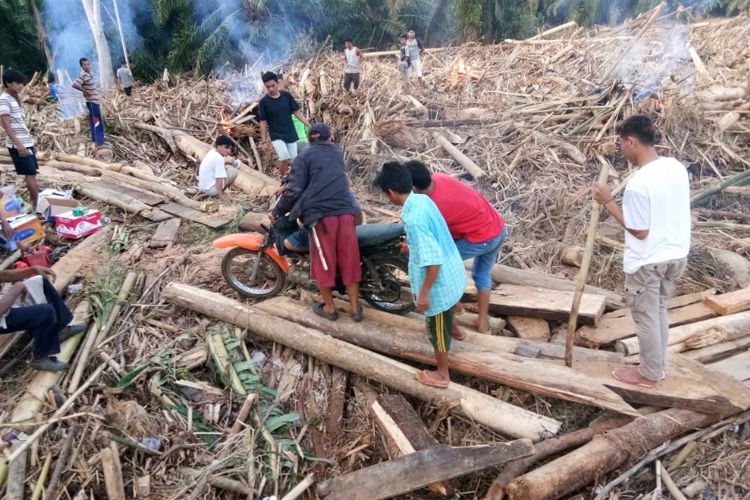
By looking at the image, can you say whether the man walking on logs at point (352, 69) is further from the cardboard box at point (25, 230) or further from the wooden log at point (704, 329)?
the wooden log at point (704, 329)

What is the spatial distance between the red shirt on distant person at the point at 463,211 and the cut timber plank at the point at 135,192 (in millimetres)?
4991

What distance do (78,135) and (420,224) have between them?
31.2 feet

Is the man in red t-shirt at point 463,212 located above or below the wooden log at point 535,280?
above

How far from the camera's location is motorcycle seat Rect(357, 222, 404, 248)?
4723 millimetres

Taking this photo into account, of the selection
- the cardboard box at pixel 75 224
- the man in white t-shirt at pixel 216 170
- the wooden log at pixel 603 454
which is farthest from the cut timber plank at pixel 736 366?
the cardboard box at pixel 75 224

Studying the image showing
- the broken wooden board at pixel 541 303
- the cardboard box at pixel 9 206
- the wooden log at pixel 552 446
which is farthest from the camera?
the cardboard box at pixel 9 206

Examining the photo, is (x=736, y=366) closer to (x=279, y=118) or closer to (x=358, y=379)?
(x=358, y=379)

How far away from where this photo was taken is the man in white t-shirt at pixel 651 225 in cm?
323

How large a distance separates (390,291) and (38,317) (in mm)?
3008

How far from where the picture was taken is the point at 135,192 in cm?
771

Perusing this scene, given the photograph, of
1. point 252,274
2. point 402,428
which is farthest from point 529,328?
point 252,274

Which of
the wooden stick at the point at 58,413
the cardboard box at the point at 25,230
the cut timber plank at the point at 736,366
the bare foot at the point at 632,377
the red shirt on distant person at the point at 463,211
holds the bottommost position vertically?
the cut timber plank at the point at 736,366

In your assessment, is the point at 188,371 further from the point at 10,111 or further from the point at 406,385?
the point at 10,111

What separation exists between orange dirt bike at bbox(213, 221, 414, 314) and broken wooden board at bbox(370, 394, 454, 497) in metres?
1.19
